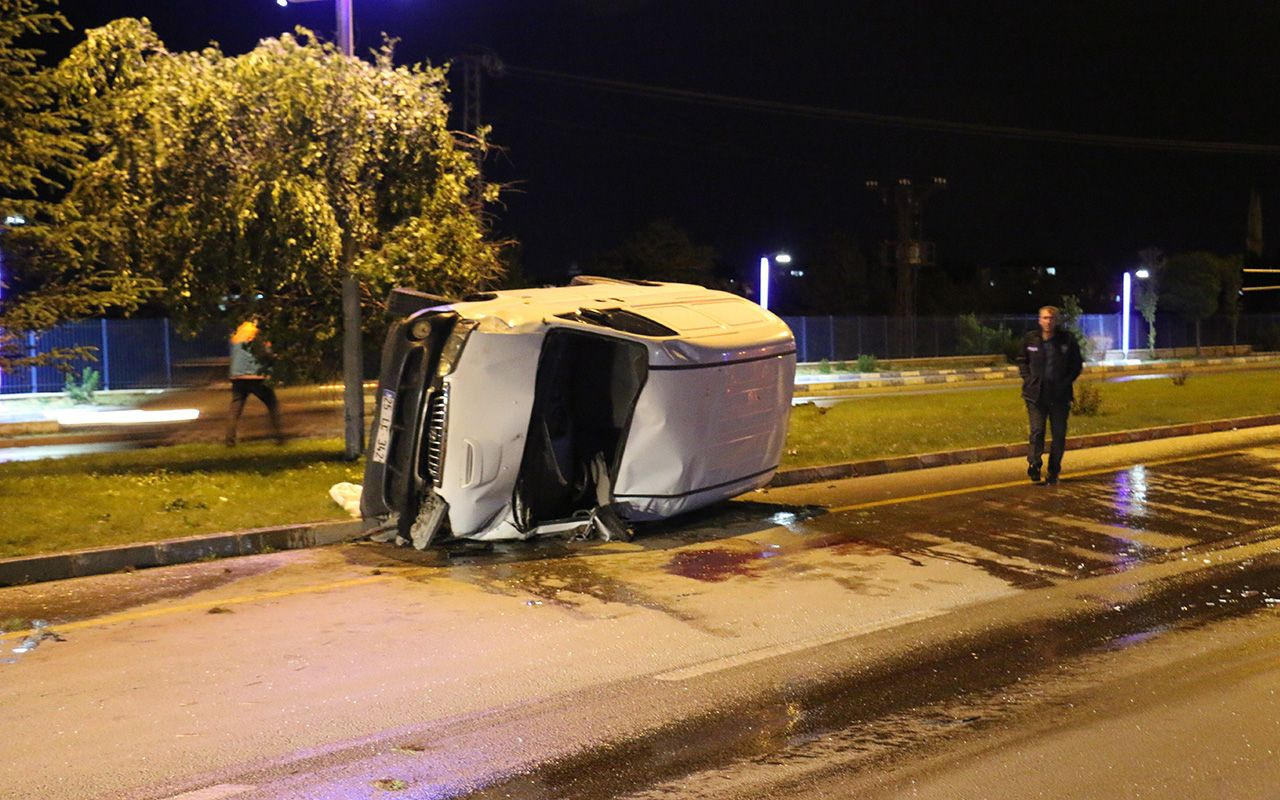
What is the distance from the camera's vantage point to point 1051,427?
12422mm

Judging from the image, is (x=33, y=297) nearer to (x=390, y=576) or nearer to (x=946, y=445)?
(x=390, y=576)

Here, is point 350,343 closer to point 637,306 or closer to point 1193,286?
point 637,306

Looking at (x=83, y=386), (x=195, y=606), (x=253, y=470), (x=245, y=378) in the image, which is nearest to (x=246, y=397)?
(x=245, y=378)

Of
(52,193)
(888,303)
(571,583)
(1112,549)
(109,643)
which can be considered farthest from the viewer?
(888,303)

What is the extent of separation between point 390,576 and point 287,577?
746mm

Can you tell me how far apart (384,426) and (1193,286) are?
63.0 meters

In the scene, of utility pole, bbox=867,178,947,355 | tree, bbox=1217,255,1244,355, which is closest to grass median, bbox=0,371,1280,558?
utility pole, bbox=867,178,947,355

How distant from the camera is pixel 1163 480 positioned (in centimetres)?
1292

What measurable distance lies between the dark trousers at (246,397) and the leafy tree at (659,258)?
39.9 m

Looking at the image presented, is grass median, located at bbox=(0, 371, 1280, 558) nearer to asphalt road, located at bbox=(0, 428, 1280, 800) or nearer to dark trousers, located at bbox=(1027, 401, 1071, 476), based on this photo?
asphalt road, located at bbox=(0, 428, 1280, 800)

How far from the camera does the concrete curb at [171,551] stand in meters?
8.50

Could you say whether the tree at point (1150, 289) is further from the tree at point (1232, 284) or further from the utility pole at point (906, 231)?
the utility pole at point (906, 231)

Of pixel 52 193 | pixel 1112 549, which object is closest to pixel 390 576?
pixel 1112 549

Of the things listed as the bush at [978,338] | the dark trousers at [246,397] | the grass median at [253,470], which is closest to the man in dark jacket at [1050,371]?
the grass median at [253,470]
